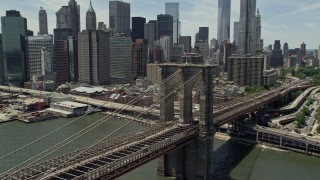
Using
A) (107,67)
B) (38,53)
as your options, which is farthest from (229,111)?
(38,53)

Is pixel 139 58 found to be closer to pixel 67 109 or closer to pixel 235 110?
pixel 67 109

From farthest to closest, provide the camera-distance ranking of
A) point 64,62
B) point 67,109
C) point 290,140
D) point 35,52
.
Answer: point 35,52 → point 64,62 → point 67,109 → point 290,140

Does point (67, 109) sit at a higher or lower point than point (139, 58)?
lower

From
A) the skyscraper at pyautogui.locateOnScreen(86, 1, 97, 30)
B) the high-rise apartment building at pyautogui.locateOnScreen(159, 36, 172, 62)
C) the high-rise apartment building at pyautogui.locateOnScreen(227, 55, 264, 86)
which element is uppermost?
the skyscraper at pyautogui.locateOnScreen(86, 1, 97, 30)

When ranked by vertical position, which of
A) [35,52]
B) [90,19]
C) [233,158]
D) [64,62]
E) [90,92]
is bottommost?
[233,158]

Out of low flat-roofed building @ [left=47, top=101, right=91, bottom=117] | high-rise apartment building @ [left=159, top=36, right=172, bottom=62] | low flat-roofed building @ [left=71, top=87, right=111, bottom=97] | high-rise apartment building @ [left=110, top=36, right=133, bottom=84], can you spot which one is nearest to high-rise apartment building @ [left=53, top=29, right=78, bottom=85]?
high-rise apartment building @ [left=110, top=36, right=133, bottom=84]

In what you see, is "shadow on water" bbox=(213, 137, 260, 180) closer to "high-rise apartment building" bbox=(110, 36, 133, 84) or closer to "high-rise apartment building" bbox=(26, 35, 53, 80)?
"high-rise apartment building" bbox=(110, 36, 133, 84)

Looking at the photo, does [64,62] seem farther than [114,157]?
Yes

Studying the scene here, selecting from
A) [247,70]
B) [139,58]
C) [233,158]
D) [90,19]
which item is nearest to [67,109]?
[233,158]
